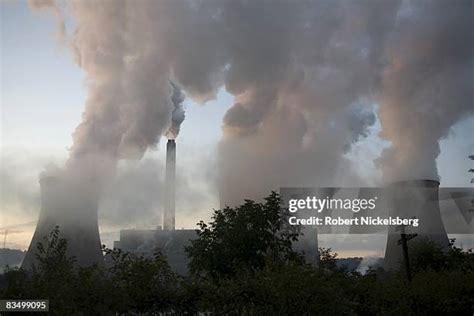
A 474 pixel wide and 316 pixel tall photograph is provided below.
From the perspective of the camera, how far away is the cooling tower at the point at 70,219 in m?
38.9

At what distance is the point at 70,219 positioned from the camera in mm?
40562

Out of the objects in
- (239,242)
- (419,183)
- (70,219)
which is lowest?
(239,242)

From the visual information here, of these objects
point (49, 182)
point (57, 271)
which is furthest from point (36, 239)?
point (57, 271)

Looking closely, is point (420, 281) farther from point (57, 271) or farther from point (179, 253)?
point (179, 253)

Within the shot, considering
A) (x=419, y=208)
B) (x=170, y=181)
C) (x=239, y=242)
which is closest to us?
(x=239, y=242)

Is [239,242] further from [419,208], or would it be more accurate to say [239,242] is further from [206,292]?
[419,208]

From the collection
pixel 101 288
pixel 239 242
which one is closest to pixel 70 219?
pixel 239 242

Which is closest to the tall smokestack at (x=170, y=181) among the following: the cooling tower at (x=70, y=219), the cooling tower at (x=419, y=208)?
the cooling tower at (x=70, y=219)

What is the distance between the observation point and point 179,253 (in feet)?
242

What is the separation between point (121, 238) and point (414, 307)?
2765 inches

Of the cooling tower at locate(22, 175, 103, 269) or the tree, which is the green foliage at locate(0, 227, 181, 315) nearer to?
the tree

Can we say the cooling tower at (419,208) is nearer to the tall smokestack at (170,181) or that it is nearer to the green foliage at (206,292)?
the tall smokestack at (170,181)

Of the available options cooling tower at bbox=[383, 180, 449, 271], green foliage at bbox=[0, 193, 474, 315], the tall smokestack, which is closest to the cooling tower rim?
cooling tower at bbox=[383, 180, 449, 271]

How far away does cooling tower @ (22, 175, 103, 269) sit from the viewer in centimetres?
3888
